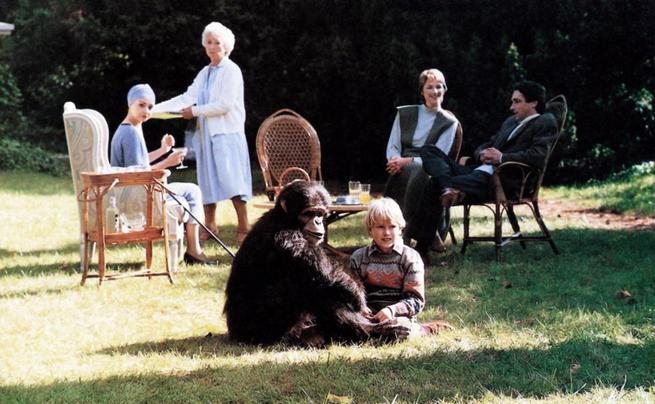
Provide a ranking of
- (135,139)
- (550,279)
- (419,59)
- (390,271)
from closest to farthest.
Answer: (390,271), (550,279), (135,139), (419,59)

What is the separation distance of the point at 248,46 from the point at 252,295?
35.1 ft

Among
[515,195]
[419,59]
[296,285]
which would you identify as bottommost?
[296,285]

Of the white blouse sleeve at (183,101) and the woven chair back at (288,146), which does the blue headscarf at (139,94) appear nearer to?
the white blouse sleeve at (183,101)

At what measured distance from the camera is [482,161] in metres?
7.32

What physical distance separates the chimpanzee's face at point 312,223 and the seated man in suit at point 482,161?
2.52 meters

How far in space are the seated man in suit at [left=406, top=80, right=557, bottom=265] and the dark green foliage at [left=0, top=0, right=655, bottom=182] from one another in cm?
509

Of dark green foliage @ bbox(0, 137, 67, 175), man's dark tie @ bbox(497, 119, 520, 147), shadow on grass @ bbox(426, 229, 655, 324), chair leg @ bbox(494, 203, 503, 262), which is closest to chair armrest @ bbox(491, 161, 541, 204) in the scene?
chair leg @ bbox(494, 203, 503, 262)

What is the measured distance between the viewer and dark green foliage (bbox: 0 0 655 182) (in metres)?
12.5

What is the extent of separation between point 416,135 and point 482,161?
62 cm

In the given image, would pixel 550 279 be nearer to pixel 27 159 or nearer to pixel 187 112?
pixel 187 112

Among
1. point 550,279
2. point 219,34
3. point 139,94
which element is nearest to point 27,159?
point 219,34

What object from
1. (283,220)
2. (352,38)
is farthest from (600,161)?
(283,220)

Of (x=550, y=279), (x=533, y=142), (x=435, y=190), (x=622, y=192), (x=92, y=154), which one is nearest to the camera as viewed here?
(x=550, y=279)

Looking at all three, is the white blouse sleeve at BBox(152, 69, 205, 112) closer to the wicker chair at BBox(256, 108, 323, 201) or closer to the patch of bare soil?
the wicker chair at BBox(256, 108, 323, 201)
